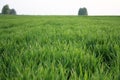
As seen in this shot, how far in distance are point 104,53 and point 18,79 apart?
146cm

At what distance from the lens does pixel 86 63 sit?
1768 mm

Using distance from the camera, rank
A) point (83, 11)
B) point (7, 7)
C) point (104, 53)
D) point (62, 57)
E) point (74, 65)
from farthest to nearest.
Answer: point (83, 11)
point (7, 7)
point (104, 53)
point (62, 57)
point (74, 65)

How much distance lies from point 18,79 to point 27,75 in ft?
0.21

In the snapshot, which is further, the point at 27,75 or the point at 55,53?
the point at 55,53

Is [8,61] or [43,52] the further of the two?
[43,52]

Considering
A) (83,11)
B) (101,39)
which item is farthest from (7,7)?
(101,39)

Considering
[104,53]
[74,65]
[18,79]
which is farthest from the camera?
[104,53]

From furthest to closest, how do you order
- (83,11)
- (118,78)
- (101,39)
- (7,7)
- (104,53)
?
(83,11) < (7,7) < (101,39) < (104,53) < (118,78)

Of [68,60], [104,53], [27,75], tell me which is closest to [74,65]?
[68,60]

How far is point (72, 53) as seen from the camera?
1.96 m

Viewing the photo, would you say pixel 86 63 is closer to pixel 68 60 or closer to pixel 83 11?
pixel 68 60

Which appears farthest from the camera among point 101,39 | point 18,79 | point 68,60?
point 101,39

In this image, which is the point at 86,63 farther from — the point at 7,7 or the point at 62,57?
the point at 7,7

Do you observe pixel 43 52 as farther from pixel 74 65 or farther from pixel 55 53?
pixel 74 65
